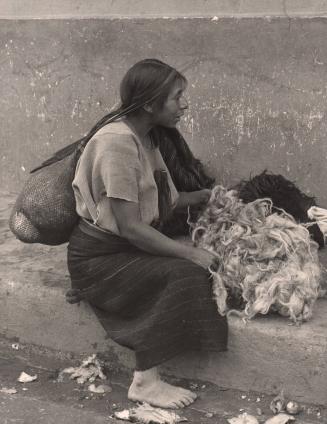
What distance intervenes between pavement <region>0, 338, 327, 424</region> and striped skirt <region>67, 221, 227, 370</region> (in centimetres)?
22

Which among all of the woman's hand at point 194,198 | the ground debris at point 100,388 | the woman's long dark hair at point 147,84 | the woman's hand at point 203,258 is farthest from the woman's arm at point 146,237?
the ground debris at point 100,388

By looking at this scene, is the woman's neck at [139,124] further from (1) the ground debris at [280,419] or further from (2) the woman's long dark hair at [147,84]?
(1) the ground debris at [280,419]

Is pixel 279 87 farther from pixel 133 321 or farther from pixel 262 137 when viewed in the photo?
pixel 133 321

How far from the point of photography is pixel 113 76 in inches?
193

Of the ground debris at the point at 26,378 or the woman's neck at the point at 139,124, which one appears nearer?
the woman's neck at the point at 139,124

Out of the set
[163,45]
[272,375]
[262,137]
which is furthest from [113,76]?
[272,375]

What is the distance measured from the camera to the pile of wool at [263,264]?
3.49 meters

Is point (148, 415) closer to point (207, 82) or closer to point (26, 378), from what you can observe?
point (26, 378)

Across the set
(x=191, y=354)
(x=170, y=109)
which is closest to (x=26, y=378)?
(x=191, y=354)

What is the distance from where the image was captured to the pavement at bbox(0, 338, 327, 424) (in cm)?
346

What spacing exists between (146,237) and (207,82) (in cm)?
141

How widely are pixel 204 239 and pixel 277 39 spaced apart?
1195 millimetres

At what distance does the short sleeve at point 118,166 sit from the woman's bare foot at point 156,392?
29.3 inches

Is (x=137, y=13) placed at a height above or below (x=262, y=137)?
above
